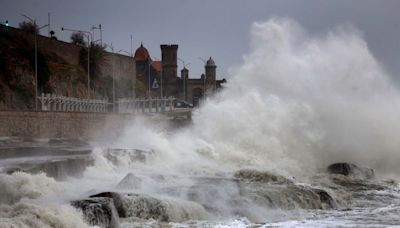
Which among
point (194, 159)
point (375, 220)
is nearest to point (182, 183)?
point (375, 220)

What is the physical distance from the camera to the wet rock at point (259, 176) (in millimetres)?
18594

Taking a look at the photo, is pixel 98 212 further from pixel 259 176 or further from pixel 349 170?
pixel 349 170

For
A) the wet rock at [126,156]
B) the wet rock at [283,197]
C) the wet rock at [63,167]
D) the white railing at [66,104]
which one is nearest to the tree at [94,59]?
the white railing at [66,104]

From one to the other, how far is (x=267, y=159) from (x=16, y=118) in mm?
10367

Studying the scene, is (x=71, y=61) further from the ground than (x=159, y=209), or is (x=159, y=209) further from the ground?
(x=71, y=61)

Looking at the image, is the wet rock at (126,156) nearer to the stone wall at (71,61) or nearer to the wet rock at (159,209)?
the wet rock at (159,209)

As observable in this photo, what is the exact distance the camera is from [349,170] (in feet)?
74.5

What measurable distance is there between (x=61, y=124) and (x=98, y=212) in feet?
65.1

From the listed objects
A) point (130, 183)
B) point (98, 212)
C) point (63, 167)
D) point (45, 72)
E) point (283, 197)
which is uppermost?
point (45, 72)

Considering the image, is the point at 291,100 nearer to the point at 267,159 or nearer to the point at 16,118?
the point at 267,159

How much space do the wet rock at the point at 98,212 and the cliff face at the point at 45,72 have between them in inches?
939

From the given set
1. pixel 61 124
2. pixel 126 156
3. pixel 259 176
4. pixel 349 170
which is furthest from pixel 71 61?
pixel 259 176

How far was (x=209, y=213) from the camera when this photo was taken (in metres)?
14.2

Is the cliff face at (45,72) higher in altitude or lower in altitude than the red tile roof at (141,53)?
lower
